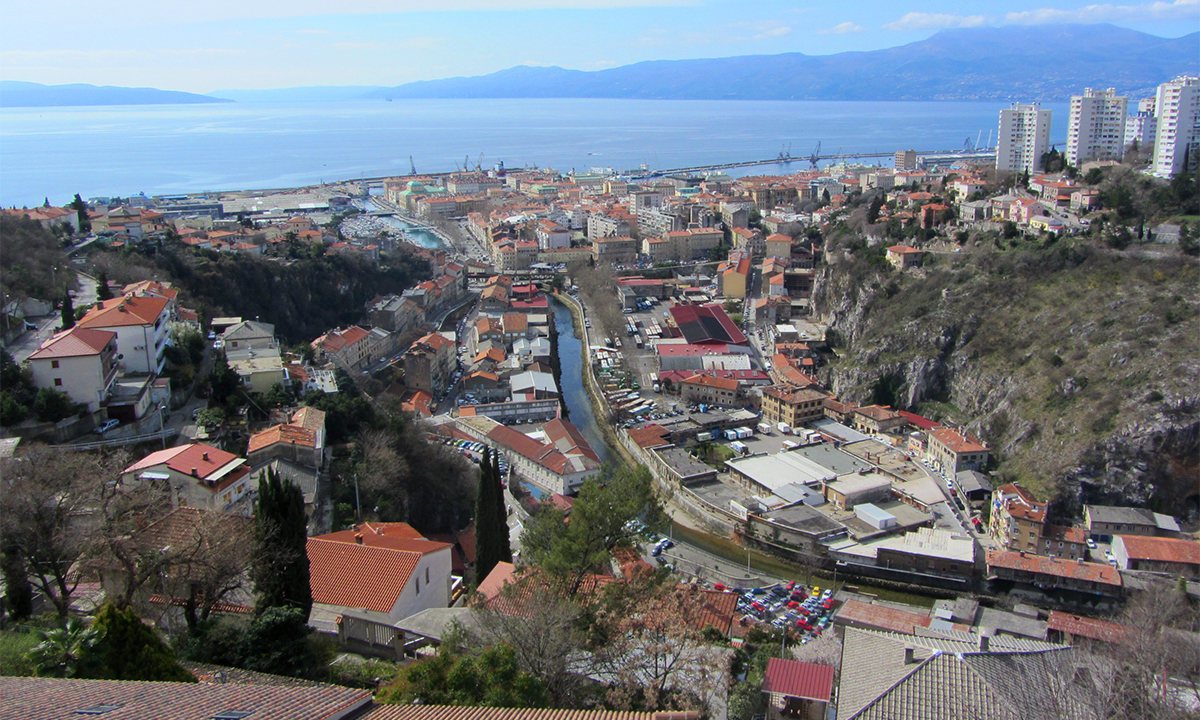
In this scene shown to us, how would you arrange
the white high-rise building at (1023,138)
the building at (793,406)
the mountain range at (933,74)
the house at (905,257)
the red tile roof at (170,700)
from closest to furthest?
1. the red tile roof at (170,700)
2. the building at (793,406)
3. the house at (905,257)
4. the white high-rise building at (1023,138)
5. the mountain range at (933,74)

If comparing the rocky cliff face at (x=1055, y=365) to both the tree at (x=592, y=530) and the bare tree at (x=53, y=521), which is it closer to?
the tree at (x=592, y=530)

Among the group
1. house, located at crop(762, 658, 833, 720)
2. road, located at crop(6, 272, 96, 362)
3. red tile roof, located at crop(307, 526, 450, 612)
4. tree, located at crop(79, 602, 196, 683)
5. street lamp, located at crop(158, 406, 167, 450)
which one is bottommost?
house, located at crop(762, 658, 833, 720)

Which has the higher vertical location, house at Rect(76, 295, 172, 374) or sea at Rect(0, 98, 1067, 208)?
sea at Rect(0, 98, 1067, 208)

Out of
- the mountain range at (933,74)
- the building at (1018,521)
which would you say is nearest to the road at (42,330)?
the building at (1018,521)

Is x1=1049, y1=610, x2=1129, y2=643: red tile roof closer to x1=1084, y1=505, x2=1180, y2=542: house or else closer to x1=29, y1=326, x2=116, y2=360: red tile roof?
x1=1084, y1=505, x2=1180, y2=542: house

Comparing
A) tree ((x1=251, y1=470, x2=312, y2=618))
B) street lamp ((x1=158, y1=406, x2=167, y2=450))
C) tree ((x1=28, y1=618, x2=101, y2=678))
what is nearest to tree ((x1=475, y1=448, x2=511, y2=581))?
tree ((x1=251, y1=470, x2=312, y2=618))

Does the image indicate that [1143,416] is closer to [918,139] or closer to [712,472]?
[712,472]

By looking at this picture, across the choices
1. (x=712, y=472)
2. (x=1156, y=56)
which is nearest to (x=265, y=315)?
(x=712, y=472)

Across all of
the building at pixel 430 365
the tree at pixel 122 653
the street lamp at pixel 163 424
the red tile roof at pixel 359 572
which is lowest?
the building at pixel 430 365
